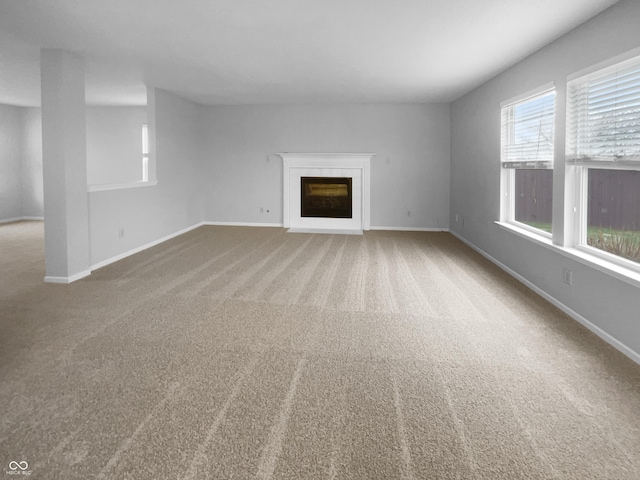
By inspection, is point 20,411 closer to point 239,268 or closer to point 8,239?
point 239,268

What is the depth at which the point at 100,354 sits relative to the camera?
279 centimetres

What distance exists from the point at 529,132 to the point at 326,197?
14.6ft

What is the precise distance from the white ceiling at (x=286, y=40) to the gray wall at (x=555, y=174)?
0.62ft

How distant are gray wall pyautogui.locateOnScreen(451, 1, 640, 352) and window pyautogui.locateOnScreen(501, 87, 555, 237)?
0.15 m

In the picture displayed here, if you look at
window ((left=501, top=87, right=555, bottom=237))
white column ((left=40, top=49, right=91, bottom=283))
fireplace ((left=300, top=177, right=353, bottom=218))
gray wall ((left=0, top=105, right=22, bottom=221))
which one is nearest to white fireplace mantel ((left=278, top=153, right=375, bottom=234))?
fireplace ((left=300, top=177, right=353, bottom=218))

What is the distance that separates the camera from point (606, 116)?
326 cm

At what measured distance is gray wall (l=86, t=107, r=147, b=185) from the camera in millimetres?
8898

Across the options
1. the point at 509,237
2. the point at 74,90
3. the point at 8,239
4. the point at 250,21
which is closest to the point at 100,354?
the point at 250,21

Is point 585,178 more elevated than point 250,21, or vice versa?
point 250,21

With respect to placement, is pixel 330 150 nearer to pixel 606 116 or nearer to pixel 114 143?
pixel 114 143

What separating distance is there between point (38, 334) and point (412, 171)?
6.73 m

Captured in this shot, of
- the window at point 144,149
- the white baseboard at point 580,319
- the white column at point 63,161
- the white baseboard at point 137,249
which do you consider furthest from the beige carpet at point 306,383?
the window at point 144,149

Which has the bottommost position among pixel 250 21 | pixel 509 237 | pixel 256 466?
pixel 256 466

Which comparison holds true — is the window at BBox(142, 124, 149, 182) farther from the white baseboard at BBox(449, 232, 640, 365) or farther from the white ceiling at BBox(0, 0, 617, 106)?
the white baseboard at BBox(449, 232, 640, 365)
